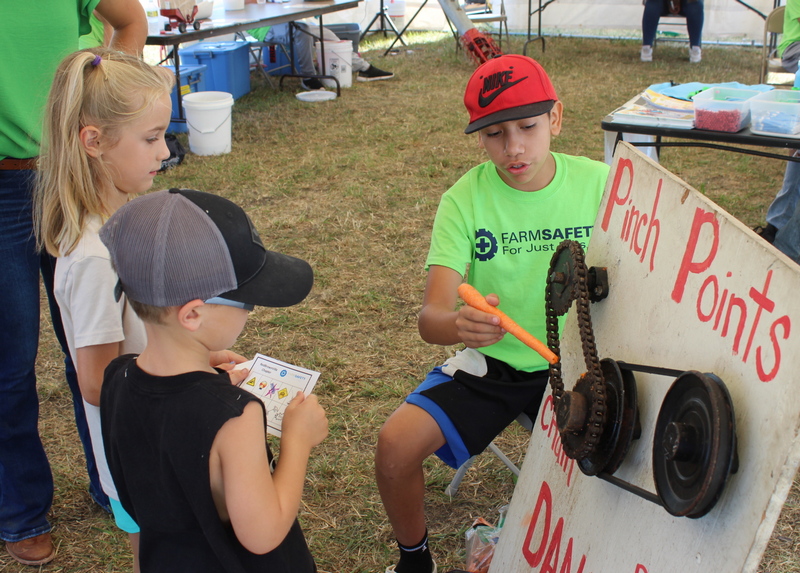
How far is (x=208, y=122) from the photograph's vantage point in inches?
227

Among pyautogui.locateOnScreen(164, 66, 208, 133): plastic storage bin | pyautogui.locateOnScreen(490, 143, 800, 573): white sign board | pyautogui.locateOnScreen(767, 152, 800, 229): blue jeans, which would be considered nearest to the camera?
pyautogui.locateOnScreen(490, 143, 800, 573): white sign board

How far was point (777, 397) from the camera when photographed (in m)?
0.77

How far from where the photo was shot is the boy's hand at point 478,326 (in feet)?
4.60

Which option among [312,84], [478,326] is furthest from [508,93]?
[312,84]

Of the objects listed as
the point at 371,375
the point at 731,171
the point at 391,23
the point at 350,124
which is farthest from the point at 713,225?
the point at 391,23

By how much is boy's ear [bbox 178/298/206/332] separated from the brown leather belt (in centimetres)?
103

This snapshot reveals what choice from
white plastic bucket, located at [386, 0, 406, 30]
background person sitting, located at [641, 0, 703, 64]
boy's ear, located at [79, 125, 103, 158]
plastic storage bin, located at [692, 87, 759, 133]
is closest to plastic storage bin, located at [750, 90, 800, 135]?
plastic storage bin, located at [692, 87, 759, 133]

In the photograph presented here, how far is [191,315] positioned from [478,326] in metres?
0.55

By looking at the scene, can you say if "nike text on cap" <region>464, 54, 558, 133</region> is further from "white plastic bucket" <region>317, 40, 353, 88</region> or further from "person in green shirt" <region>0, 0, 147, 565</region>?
"white plastic bucket" <region>317, 40, 353, 88</region>

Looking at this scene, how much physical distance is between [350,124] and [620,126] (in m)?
4.36

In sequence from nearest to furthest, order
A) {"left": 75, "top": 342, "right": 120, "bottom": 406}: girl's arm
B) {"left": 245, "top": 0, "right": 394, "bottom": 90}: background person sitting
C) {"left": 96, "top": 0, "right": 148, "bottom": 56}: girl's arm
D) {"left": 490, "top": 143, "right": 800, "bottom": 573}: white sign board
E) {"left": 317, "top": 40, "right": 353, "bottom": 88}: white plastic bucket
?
1. {"left": 490, "top": 143, "right": 800, "bottom": 573}: white sign board
2. {"left": 75, "top": 342, "right": 120, "bottom": 406}: girl's arm
3. {"left": 96, "top": 0, "right": 148, "bottom": 56}: girl's arm
4. {"left": 317, "top": 40, "right": 353, "bottom": 88}: white plastic bucket
5. {"left": 245, "top": 0, "right": 394, "bottom": 90}: background person sitting

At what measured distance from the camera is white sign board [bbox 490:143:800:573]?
782mm

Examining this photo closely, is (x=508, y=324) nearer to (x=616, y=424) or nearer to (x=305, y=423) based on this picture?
(x=616, y=424)

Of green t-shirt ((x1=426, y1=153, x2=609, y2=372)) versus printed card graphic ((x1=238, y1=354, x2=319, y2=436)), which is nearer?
printed card graphic ((x1=238, y1=354, x2=319, y2=436))
